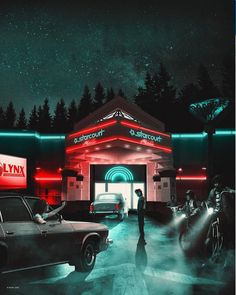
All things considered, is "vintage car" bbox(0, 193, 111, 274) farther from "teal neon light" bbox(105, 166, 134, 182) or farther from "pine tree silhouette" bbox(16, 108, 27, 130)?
"pine tree silhouette" bbox(16, 108, 27, 130)

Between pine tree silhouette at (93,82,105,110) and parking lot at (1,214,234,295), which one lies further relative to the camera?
pine tree silhouette at (93,82,105,110)

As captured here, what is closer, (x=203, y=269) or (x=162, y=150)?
(x=203, y=269)

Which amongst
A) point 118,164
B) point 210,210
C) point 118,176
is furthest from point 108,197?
point 210,210

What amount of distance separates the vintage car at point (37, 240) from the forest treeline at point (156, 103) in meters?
48.7

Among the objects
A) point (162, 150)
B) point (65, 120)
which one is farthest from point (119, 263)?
point (65, 120)

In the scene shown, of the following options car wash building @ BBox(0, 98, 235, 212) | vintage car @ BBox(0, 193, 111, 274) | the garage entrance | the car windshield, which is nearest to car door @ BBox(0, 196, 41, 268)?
vintage car @ BBox(0, 193, 111, 274)

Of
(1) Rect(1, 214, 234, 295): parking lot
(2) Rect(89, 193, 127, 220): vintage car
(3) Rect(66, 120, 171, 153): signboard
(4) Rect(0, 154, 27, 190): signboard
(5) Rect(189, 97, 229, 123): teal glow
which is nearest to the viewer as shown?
(1) Rect(1, 214, 234, 295): parking lot

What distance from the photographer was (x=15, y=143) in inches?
1245

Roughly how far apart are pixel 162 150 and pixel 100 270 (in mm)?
18265

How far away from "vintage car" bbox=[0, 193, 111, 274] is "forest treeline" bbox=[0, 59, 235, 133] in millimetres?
48668

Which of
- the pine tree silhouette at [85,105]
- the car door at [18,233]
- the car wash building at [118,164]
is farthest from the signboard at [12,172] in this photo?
the pine tree silhouette at [85,105]

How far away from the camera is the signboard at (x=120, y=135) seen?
21.9m

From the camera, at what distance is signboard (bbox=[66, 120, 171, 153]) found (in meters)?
21.9

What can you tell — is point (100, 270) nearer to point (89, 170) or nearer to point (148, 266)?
point (148, 266)
